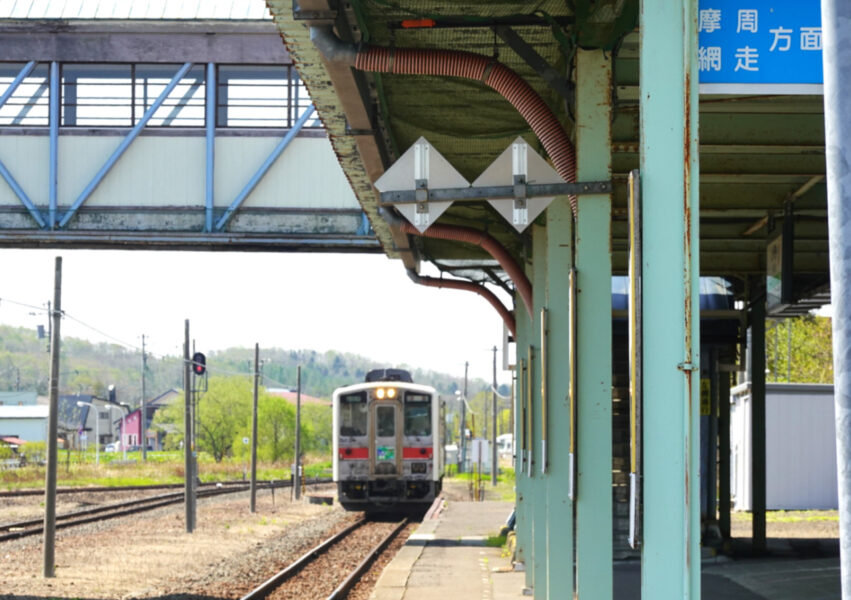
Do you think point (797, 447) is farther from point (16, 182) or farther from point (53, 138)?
point (16, 182)

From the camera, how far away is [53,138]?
18.2 metres

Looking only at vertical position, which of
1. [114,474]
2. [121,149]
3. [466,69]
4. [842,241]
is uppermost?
[121,149]

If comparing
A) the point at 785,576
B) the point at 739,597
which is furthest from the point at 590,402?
the point at 785,576

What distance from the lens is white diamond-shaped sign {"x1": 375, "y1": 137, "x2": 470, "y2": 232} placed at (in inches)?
276

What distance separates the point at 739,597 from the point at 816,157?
4.24m

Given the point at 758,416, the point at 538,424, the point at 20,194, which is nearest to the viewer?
the point at 538,424

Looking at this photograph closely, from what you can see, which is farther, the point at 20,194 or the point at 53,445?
the point at 20,194

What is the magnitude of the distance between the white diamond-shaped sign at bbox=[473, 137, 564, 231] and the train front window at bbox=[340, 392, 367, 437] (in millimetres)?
19861

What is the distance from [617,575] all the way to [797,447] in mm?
15610

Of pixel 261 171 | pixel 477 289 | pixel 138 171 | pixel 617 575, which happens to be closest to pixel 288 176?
pixel 261 171

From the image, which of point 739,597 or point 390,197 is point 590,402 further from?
point 739,597

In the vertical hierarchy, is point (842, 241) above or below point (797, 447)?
above

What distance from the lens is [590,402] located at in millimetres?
7004

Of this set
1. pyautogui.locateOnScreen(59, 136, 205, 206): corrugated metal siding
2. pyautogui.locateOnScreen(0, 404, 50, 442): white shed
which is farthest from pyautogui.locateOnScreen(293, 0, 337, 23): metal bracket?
pyautogui.locateOnScreen(0, 404, 50, 442): white shed
